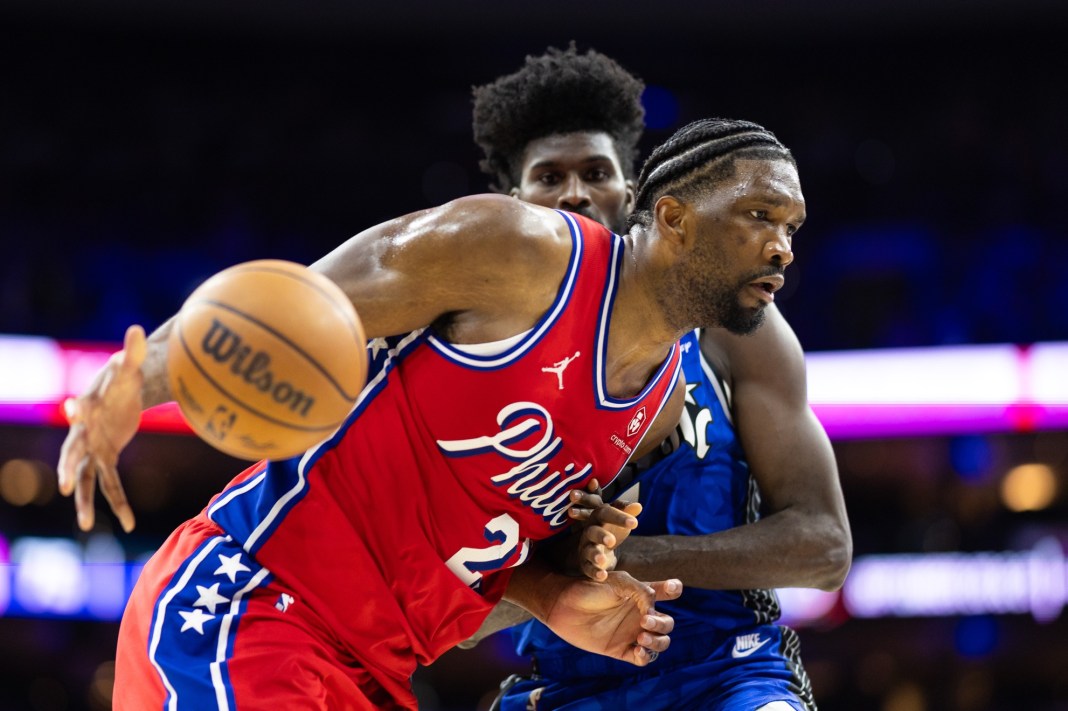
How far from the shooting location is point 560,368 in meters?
2.64

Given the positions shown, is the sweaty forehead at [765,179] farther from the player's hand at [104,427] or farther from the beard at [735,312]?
the player's hand at [104,427]

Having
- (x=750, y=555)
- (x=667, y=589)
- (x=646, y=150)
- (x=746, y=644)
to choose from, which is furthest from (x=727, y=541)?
(x=646, y=150)

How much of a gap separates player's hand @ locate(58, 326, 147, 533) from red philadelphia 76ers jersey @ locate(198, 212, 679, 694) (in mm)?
539

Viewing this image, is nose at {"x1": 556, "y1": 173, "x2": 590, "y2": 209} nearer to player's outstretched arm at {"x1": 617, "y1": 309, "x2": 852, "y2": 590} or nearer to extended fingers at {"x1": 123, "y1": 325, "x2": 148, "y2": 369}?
player's outstretched arm at {"x1": 617, "y1": 309, "x2": 852, "y2": 590}

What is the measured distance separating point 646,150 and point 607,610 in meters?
10.9

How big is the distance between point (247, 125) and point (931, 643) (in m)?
9.11

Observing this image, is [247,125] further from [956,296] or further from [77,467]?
[77,467]

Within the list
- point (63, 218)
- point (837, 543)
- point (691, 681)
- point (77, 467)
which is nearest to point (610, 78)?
point (837, 543)

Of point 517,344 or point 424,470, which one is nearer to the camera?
point 517,344

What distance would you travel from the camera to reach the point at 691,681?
3227 millimetres

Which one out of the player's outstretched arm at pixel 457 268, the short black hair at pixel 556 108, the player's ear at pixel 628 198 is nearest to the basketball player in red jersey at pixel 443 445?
the player's outstretched arm at pixel 457 268

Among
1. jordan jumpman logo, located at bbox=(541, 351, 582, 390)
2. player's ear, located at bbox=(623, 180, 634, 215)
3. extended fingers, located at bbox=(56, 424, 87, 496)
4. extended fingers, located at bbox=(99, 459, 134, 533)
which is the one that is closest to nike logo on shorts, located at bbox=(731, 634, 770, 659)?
jordan jumpman logo, located at bbox=(541, 351, 582, 390)

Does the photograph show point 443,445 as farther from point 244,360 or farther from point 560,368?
point 244,360

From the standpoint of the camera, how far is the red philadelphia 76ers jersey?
262cm
